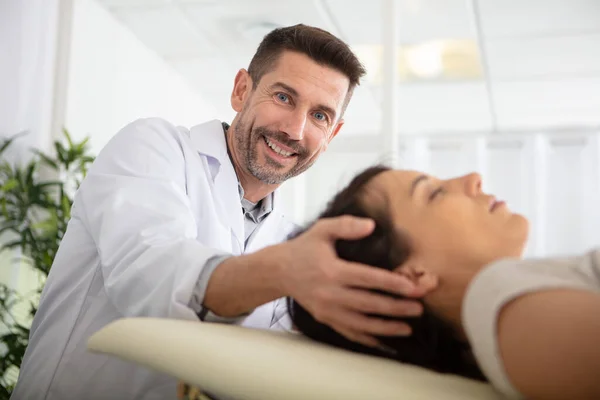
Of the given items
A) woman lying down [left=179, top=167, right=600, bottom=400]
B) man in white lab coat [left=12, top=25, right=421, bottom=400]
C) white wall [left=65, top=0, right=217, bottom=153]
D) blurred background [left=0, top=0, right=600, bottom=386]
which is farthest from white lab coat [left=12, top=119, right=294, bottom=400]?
white wall [left=65, top=0, right=217, bottom=153]

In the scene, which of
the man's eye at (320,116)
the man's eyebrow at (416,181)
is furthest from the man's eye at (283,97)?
the man's eyebrow at (416,181)

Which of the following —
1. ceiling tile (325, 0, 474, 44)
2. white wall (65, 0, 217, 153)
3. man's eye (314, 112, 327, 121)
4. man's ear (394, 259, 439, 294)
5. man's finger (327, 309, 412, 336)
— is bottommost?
man's finger (327, 309, 412, 336)

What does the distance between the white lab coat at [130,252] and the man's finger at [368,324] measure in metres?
0.28

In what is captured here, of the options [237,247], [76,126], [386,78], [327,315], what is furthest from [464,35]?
[327,315]

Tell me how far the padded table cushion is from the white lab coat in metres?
0.18

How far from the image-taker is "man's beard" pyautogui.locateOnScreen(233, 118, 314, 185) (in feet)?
6.29

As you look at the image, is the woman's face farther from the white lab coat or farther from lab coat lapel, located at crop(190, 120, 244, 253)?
lab coat lapel, located at crop(190, 120, 244, 253)

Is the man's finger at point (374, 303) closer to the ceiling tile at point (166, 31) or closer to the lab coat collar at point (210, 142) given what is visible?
the lab coat collar at point (210, 142)

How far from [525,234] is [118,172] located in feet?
2.78

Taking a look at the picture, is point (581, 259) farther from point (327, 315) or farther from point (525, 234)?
point (327, 315)

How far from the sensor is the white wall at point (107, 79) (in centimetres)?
407

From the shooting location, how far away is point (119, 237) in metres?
1.13

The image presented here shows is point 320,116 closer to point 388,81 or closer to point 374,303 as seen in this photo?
point 374,303

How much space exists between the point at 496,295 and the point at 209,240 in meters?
0.93
